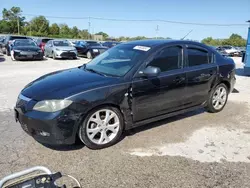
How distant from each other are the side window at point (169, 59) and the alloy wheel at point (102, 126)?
1.10 m

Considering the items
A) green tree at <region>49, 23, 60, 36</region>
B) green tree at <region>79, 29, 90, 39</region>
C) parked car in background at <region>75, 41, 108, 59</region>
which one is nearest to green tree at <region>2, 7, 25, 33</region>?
green tree at <region>49, 23, 60, 36</region>

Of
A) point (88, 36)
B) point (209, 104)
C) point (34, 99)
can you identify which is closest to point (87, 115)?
point (34, 99)

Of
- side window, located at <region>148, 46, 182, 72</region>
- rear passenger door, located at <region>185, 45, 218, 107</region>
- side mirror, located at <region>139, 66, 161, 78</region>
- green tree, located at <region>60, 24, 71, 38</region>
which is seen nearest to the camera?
side mirror, located at <region>139, 66, 161, 78</region>

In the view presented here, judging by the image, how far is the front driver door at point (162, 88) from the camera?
13.5 ft

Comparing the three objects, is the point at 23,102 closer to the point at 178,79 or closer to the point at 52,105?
the point at 52,105

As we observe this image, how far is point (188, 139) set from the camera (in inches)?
169

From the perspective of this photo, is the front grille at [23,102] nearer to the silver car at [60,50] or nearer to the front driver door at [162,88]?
the front driver door at [162,88]

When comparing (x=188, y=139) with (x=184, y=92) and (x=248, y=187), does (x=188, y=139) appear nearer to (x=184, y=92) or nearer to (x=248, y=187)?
(x=184, y=92)

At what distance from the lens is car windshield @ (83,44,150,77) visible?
423 cm

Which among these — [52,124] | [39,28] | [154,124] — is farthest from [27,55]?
[39,28]

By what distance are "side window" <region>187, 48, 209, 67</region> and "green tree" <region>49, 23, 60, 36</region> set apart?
224ft

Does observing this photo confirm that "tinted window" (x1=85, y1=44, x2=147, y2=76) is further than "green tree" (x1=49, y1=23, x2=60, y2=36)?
No

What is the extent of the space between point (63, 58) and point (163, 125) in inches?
609

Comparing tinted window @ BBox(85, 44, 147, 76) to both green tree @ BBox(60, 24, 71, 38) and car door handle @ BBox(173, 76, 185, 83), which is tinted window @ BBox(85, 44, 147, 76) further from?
green tree @ BBox(60, 24, 71, 38)
